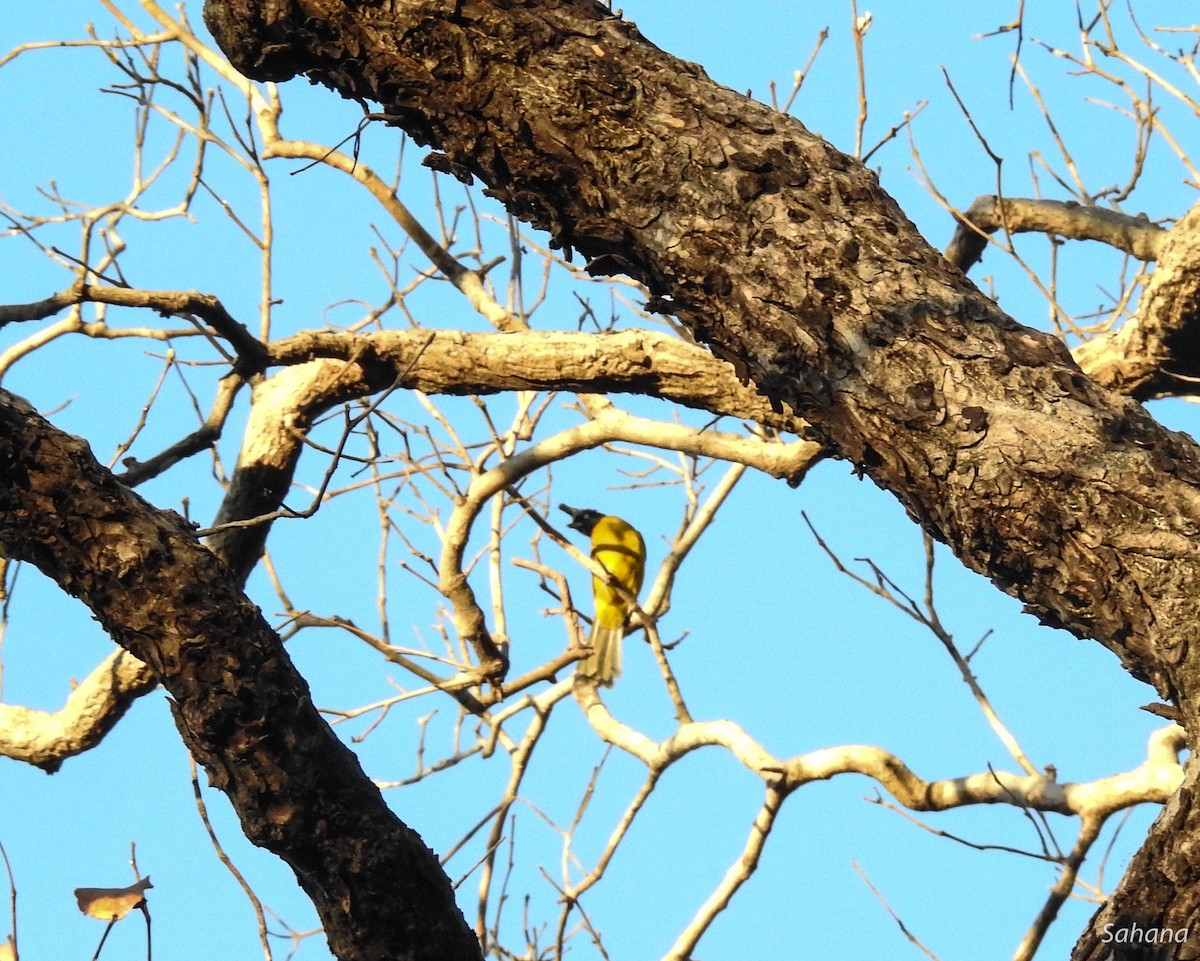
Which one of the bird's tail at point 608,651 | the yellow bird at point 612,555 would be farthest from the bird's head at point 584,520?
the bird's tail at point 608,651

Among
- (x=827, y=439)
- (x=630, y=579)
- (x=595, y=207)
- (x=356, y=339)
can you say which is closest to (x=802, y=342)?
(x=827, y=439)

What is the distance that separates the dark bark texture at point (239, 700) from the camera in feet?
6.01

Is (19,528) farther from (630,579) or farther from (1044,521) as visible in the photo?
(630,579)

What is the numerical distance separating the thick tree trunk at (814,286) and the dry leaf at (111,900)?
1116 millimetres

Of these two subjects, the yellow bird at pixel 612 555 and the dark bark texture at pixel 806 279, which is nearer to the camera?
the dark bark texture at pixel 806 279

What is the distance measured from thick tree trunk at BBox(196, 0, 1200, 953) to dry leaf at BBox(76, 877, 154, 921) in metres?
1.12

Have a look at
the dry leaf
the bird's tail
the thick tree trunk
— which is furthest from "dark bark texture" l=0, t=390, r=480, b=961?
the bird's tail

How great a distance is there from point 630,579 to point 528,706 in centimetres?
284

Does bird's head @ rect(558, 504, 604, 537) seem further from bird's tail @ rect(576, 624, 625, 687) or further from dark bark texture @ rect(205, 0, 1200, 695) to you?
dark bark texture @ rect(205, 0, 1200, 695)

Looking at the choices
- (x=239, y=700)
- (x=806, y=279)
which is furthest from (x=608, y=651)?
(x=806, y=279)

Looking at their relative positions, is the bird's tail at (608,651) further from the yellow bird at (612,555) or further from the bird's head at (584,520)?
the bird's head at (584,520)

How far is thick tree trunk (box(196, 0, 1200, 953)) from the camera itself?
149 cm

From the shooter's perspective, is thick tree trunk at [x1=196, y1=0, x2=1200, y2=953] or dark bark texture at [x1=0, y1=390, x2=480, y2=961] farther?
dark bark texture at [x1=0, y1=390, x2=480, y2=961]

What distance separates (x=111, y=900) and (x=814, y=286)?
4.27 ft
